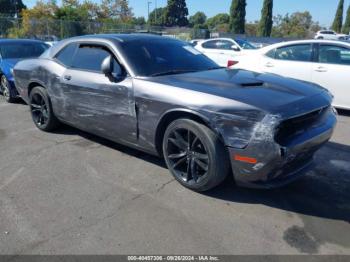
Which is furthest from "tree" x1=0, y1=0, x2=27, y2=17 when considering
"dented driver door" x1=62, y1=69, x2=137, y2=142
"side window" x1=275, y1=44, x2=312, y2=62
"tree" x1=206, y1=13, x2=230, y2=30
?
"dented driver door" x1=62, y1=69, x2=137, y2=142

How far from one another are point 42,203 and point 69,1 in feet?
179

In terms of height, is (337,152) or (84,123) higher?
(84,123)

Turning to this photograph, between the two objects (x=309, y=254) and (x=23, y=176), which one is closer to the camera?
(x=309, y=254)

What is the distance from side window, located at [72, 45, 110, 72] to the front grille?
2401mm

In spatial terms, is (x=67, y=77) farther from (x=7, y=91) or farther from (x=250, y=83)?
(x=7, y=91)

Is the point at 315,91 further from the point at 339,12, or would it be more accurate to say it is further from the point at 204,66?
the point at 339,12

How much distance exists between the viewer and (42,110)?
570cm

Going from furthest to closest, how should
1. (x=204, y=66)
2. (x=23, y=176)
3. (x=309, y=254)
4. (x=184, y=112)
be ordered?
(x=204, y=66) → (x=23, y=176) → (x=184, y=112) → (x=309, y=254)

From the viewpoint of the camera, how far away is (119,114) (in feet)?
13.6

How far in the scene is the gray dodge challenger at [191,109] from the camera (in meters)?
3.12

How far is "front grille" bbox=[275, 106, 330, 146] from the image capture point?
10.2 ft

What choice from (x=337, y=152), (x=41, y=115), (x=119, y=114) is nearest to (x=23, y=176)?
(x=119, y=114)

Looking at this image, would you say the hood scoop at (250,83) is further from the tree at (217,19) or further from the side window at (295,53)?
the tree at (217,19)

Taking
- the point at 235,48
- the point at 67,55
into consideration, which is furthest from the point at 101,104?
the point at 235,48
